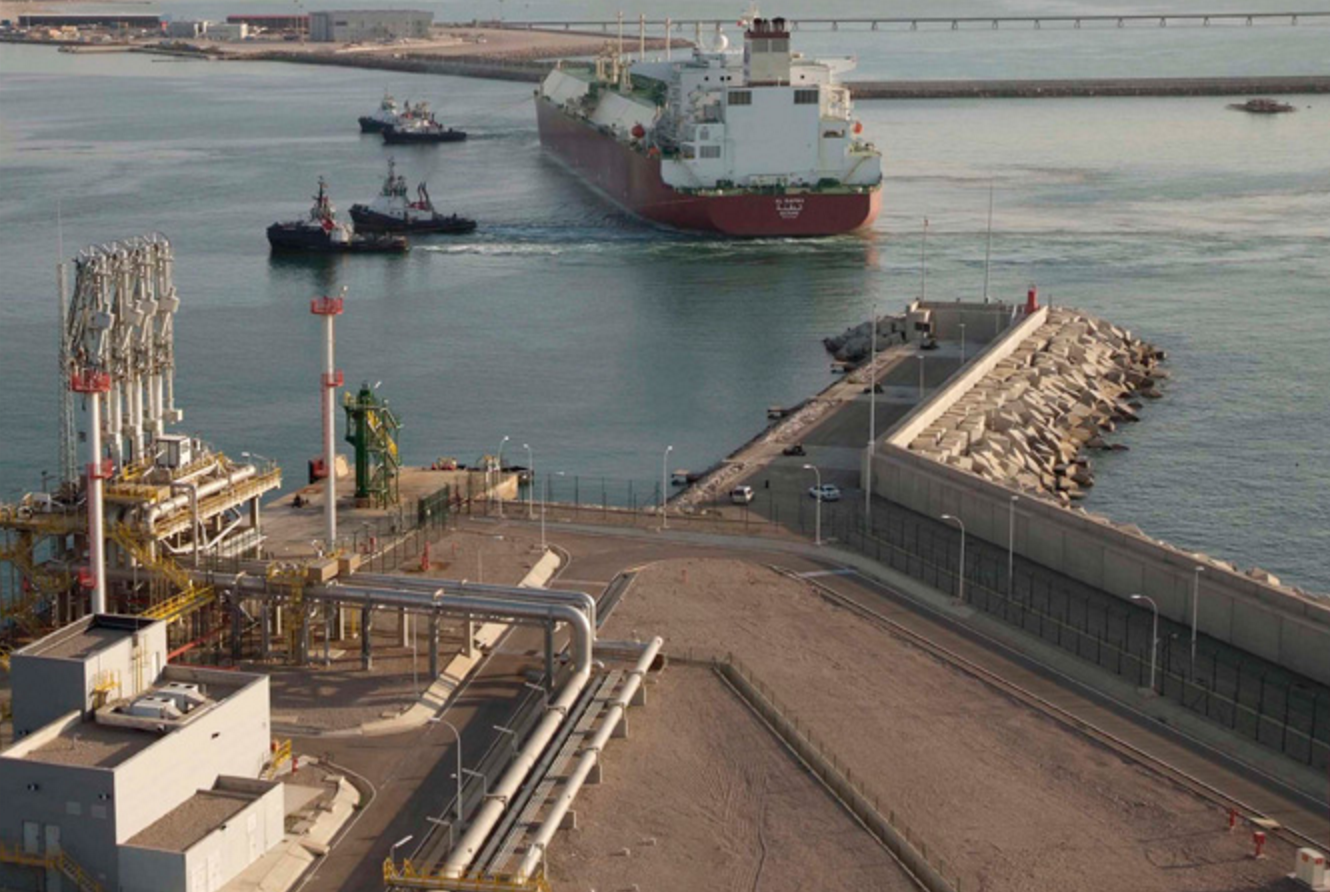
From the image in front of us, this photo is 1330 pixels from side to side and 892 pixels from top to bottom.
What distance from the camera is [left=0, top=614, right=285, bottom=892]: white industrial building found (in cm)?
2789

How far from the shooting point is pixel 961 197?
112 m

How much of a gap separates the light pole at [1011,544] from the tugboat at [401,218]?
60.7 m

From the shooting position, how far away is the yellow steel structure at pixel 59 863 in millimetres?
27984

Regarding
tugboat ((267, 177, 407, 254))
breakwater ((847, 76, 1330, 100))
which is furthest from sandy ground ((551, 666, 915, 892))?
breakwater ((847, 76, 1330, 100))

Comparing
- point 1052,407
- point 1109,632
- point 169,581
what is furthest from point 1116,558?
point 1052,407

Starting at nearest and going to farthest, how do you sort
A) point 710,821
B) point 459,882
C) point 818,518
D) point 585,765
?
point 459,882, point 710,821, point 585,765, point 818,518

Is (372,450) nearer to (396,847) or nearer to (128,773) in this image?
(396,847)

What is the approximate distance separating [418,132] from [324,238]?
48.8m

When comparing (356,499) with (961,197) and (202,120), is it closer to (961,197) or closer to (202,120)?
(961,197)

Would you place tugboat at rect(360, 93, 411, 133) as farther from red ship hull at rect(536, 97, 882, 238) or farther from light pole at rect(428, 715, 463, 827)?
light pole at rect(428, 715, 463, 827)

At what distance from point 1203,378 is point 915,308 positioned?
9741 millimetres

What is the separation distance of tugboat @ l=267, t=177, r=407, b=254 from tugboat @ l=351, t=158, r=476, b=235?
294cm

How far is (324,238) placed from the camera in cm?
9544

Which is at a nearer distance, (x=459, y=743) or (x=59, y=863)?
(x=59, y=863)
